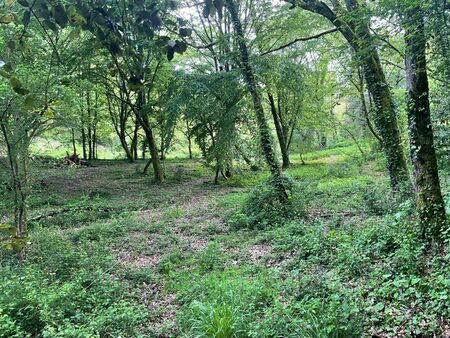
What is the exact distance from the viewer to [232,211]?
8.97 metres

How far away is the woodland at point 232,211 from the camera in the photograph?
1.71 m

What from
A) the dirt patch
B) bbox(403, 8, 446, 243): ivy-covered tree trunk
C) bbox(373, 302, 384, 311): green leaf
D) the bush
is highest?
bbox(403, 8, 446, 243): ivy-covered tree trunk

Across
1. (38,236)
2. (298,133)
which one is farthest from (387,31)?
(298,133)

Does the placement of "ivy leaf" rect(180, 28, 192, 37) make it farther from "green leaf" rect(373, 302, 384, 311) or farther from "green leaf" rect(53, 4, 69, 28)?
"green leaf" rect(373, 302, 384, 311)

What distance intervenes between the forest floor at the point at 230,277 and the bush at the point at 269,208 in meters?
0.25

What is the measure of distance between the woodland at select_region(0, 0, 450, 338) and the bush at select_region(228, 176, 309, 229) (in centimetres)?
4

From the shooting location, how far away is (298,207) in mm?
7910

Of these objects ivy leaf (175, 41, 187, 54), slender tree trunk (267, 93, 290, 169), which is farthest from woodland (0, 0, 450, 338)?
slender tree trunk (267, 93, 290, 169)

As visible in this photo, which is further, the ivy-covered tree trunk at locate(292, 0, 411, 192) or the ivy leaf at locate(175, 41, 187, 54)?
the ivy-covered tree trunk at locate(292, 0, 411, 192)

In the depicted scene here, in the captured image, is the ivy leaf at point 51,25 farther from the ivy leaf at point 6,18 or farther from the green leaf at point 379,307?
the green leaf at point 379,307

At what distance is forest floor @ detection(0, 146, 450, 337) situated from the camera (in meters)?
3.24

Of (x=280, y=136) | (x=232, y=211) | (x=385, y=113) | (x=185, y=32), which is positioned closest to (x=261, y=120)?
(x=232, y=211)

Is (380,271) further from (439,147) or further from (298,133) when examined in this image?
(298,133)

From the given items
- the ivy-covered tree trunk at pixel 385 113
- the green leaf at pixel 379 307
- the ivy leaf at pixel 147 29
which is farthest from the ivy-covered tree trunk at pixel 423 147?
the ivy leaf at pixel 147 29
